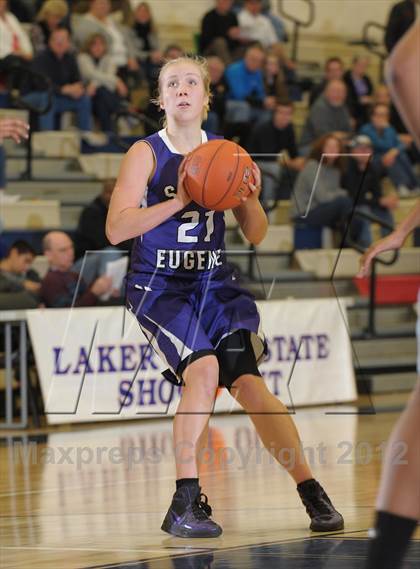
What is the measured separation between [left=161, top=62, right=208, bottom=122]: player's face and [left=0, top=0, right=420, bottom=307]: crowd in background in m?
4.59

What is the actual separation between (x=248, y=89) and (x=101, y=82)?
1674 millimetres

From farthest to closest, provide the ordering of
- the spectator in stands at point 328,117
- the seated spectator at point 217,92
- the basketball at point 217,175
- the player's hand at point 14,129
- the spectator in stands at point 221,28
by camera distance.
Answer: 1. the spectator in stands at point 221,28
2. the spectator in stands at point 328,117
3. the seated spectator at point 217,92
4. the player's hand at point 14,129
5. the basketball at point 217,175

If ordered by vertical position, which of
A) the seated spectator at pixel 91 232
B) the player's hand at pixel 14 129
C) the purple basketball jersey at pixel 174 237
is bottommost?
the purple basketball jersey at pixel 174 237

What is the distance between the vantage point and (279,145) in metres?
12.1

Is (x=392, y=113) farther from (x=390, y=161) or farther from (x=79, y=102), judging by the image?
(x=79, y=102)

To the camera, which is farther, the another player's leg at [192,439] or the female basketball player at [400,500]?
the another player's leg at [192,439]

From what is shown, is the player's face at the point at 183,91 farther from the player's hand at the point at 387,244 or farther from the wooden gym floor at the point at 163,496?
the wooden gym floor at the point at 163,496

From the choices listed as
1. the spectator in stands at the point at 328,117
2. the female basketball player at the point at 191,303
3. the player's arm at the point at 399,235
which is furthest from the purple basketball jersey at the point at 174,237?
the spectator in stands at the point at 328,117

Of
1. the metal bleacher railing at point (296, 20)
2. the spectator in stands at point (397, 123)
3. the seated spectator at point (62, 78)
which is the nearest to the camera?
the seated spectator at point (62, 78)

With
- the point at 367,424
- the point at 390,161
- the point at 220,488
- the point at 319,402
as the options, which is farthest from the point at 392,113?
the point at 220,488

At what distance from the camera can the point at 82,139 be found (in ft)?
39.7

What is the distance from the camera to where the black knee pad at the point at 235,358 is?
4773mm

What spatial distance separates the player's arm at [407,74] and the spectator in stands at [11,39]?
898 cm

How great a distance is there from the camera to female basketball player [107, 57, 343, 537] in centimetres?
464
